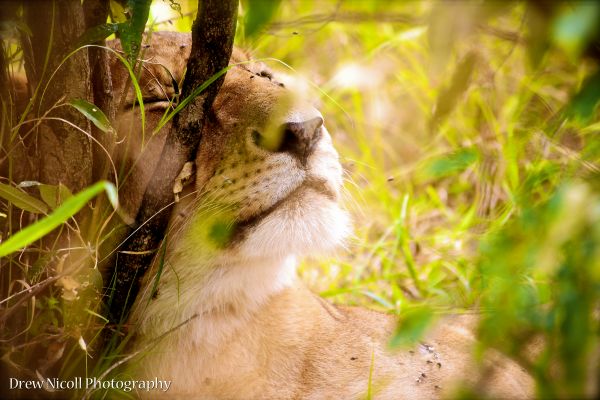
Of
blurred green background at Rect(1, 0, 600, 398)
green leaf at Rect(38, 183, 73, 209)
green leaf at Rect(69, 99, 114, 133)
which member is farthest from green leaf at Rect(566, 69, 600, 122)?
green leaf at Rect(38, 183, 73, 209)

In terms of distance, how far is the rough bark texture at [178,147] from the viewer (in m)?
1.80

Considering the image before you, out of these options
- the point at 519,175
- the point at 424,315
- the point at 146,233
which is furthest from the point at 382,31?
the point at 424,315

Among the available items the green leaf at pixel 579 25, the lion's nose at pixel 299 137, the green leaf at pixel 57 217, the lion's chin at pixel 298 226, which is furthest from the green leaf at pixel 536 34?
the lion's chin at pixel 298 226

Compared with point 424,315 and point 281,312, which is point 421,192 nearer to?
point 281,312

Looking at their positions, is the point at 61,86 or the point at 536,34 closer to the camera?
the point at 536,34

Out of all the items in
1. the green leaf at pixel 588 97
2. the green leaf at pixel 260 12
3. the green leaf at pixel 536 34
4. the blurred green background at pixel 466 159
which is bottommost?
the blurred green background at pixel 466 159

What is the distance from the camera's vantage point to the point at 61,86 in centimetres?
189

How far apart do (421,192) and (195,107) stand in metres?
2.76

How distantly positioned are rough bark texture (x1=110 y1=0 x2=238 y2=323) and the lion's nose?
0.84 feet

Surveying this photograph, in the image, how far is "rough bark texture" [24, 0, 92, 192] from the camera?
1.80 meters

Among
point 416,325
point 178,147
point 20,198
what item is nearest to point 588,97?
point 416,325

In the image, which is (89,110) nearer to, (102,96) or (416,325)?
(102,96)

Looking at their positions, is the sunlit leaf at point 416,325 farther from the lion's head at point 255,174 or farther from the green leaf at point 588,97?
the lion's head at point 255,174

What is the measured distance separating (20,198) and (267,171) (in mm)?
706
